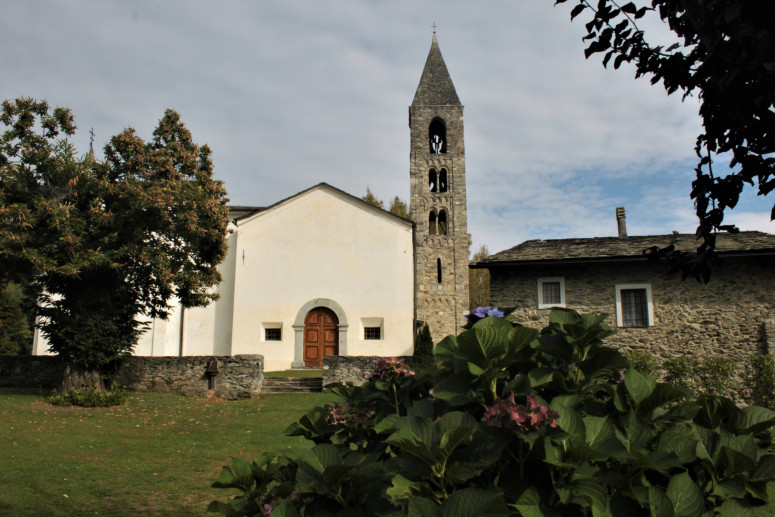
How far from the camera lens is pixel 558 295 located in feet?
50.4

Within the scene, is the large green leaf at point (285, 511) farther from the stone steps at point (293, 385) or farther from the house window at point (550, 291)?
the stone steps at point (293, 385)

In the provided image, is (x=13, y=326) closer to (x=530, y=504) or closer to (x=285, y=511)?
(x=285, y=511)

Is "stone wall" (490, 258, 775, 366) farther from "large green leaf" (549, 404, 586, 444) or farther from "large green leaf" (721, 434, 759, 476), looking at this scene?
"large green leaf" (549, 404, 586, 444)

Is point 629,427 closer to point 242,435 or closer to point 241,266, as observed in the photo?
point 242,435

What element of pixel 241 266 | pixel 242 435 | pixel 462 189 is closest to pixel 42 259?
pixel 242 435

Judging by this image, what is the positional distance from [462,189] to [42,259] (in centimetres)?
2381

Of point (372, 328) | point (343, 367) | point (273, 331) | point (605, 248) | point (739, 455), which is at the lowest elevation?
point (343, 367)

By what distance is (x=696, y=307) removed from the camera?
14.6 meters

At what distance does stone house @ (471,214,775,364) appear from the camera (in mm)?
14297

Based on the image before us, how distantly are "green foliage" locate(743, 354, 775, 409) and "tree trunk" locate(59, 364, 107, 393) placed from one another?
1788 centimetres

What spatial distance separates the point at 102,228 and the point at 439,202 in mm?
21447

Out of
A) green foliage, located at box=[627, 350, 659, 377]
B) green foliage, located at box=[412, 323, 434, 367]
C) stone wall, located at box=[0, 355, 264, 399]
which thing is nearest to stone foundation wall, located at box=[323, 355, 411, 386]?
stone wall, located at box=[0, 355, 264, 399]

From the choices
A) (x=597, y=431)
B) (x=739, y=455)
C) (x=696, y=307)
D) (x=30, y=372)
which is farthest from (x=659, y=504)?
(x=30, y=372)

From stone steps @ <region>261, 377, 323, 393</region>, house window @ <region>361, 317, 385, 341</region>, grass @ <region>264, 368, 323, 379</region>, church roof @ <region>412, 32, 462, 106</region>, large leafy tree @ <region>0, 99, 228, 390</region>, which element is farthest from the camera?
church roof @ <region>412, 32, 462, 106</region>
